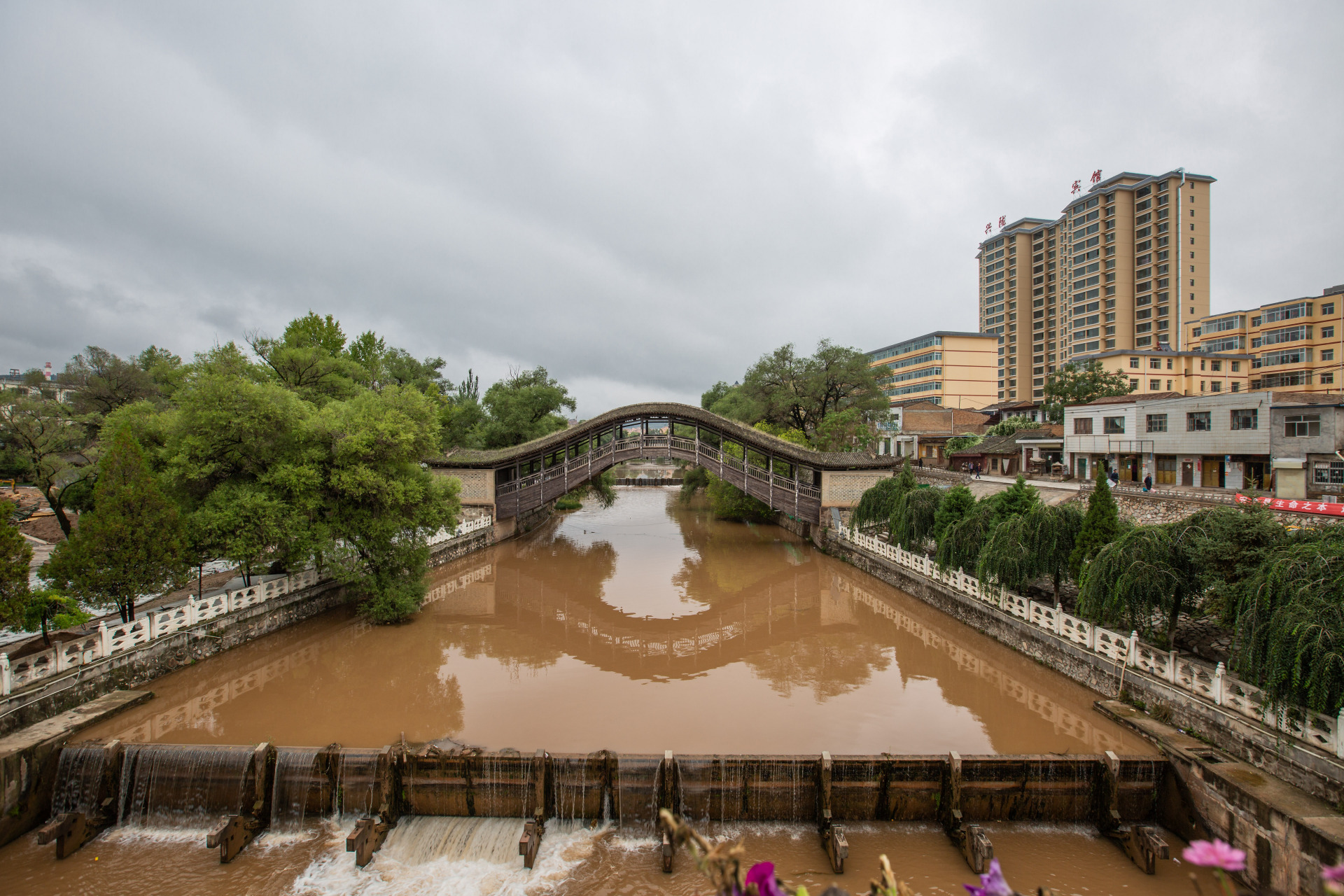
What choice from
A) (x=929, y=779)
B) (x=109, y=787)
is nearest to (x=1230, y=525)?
(x=929, y=779)

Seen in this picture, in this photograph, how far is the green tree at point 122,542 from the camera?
11.0 metres

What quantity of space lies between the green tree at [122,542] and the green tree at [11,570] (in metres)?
1.46

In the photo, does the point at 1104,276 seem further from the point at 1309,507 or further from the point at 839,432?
the point at 1309,507

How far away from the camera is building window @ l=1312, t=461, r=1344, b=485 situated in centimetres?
1998

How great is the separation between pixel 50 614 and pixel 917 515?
1985 cm

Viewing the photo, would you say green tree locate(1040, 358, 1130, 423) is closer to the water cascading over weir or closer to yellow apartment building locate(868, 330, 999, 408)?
yellow apartment building locate(868, 330, 999, 408)

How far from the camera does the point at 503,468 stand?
27562mm

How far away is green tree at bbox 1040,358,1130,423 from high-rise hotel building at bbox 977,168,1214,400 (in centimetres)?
1473

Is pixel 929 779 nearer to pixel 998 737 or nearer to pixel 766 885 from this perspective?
pixel 998 737

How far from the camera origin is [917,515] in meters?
18.4

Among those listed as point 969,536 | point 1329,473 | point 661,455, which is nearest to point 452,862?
point 969,536

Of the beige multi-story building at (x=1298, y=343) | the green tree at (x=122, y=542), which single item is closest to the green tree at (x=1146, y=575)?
the green tree at (x=122, y=542)

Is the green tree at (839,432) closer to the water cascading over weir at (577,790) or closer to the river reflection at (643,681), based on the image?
the river reflection at (643,681)

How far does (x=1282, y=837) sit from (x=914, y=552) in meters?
12.8
